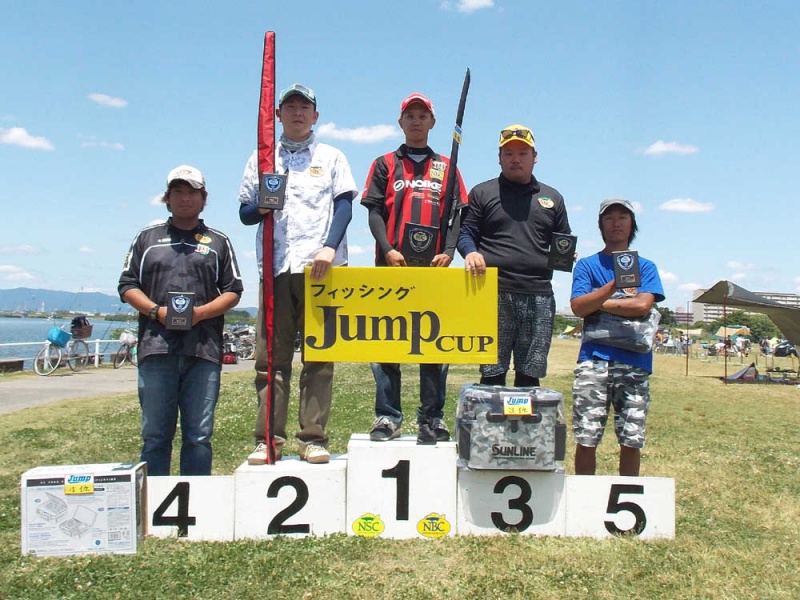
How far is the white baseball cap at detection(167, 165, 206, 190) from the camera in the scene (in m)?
3.98

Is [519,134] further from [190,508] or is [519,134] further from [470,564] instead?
[190,508]

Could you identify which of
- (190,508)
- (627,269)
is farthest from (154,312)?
(627,269)

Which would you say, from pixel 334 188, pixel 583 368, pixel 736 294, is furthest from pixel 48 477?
pixel 736 294

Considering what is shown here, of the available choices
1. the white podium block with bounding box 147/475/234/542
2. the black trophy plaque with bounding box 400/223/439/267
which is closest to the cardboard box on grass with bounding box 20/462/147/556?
the white podium block with bounding box 147/475/234/542

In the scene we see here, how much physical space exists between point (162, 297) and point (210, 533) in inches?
53.3

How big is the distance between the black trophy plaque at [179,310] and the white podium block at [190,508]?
84 cm

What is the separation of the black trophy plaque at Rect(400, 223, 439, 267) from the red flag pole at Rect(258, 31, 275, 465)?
79 centimetres

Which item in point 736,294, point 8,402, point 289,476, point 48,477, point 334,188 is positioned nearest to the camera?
point 48,477

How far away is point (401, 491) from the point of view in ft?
12.6

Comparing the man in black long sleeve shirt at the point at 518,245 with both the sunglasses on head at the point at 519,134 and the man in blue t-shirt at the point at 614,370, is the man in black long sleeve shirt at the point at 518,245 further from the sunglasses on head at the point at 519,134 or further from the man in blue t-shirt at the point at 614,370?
the man in blue t-shirt at the point at 614,370

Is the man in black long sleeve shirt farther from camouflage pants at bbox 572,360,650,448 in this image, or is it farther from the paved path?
the paved path

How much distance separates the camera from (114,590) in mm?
3068

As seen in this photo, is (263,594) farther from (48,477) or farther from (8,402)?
(8,402)

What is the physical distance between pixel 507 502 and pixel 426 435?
0.60 meters
